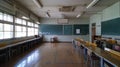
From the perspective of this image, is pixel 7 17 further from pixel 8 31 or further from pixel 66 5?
pixel 66 5

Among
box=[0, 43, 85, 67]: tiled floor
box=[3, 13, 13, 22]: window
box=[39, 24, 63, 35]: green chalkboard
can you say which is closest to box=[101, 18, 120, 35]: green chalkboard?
box=[0, 43, 85, 67]: tiled floor

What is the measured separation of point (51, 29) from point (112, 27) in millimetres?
8311

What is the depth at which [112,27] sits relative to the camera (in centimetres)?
867

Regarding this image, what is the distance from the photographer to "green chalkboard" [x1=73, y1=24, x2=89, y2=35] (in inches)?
627

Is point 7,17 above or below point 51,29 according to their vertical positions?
above

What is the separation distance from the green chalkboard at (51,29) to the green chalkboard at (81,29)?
170 centimetres

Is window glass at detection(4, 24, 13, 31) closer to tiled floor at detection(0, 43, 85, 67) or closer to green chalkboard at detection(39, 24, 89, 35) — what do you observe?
tiled floor at detection(0, 43, 85, 67)

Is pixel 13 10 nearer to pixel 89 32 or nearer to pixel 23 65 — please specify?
pixel 23 65

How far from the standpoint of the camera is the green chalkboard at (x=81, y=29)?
1593cm

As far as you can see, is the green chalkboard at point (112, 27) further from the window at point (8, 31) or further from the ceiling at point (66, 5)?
the window at point (8, 31)

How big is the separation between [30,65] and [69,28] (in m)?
11.2

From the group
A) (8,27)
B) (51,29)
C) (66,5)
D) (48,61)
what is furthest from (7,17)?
(51,29)

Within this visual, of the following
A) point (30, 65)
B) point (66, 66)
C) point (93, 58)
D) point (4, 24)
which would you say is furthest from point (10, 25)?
point (93, 58)

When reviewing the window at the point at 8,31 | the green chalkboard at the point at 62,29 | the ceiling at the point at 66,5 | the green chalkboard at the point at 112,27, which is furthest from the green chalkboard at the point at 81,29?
the window at the point at 8,31
